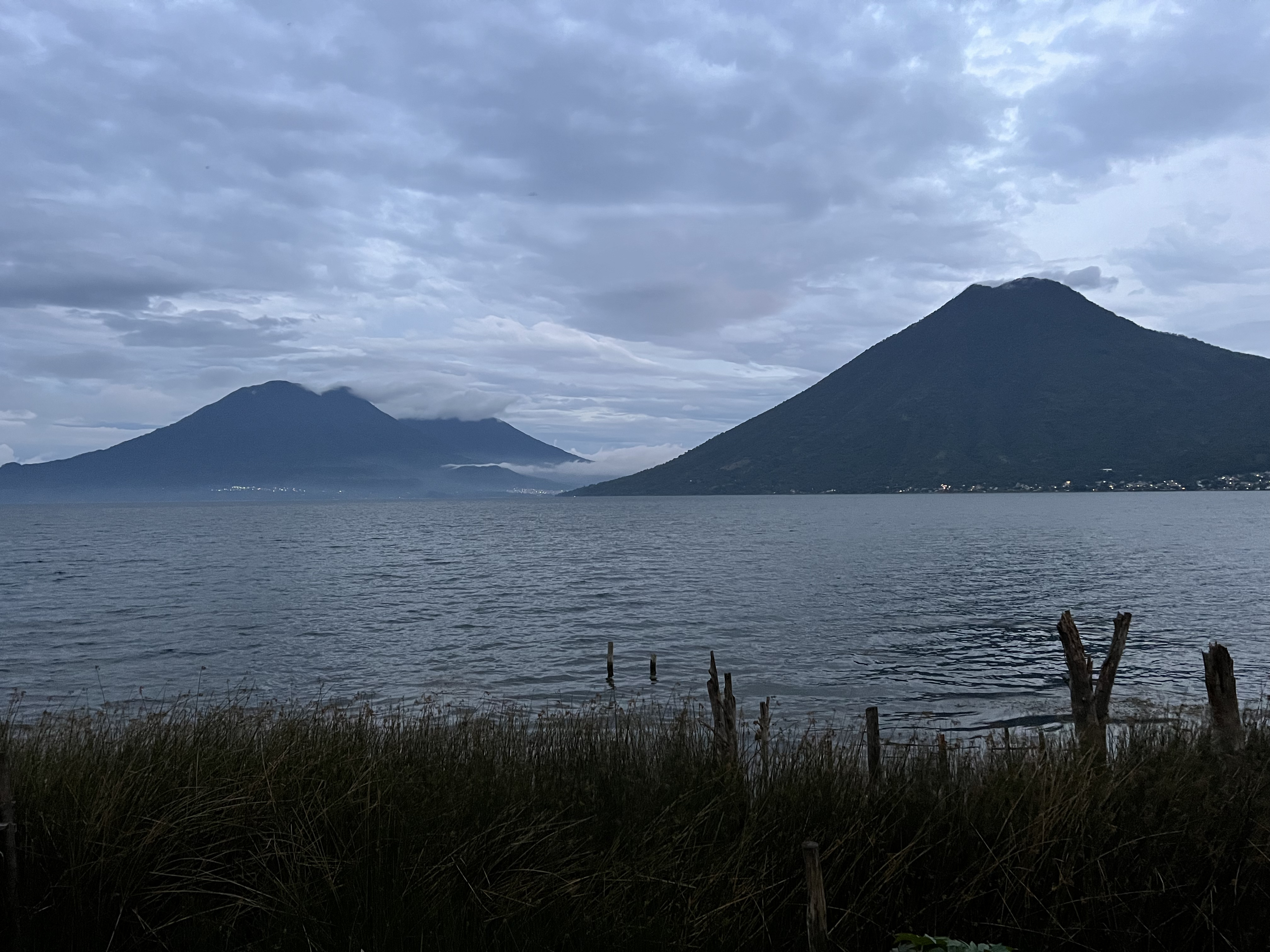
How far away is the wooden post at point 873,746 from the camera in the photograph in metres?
8.32

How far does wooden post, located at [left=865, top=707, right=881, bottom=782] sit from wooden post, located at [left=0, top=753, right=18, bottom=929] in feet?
22.2

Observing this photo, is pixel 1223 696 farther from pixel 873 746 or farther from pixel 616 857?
pixel 616 857

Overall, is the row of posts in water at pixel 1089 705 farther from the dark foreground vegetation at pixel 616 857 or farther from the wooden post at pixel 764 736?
the dark foreground vegetation at pixel 616 857

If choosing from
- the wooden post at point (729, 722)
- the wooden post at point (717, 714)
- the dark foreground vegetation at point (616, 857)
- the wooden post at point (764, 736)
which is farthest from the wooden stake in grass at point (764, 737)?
the wooden post at point (717, 714)

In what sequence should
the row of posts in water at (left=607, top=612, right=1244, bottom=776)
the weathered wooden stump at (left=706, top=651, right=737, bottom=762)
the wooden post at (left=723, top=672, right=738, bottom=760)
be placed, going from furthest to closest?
the wooden post at (left=723, top=672, right=738, bottom=760) → the weathered wooden stump at (left=706, top=651, right=737, bottom=762) → the row of posts in water at (left=607, top=612, right=1244, bottom=776)

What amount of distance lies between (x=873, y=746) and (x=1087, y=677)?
14.6 feet

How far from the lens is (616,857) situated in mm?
6426

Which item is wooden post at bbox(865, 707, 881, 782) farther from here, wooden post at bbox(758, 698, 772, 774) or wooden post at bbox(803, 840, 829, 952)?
wooden post at bbox(803, 840, 829, 952)

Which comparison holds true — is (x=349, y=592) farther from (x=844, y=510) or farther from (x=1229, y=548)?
(x=844, y=510)

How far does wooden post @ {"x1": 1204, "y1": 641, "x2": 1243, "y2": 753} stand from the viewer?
10.6m

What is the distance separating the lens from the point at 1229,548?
6656cm

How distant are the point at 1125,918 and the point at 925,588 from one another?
41.1 meters

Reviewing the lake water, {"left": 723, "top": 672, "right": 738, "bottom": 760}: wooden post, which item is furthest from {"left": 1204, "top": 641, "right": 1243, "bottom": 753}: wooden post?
the lake water

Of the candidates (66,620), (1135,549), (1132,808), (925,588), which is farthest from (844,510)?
(1132,808)
